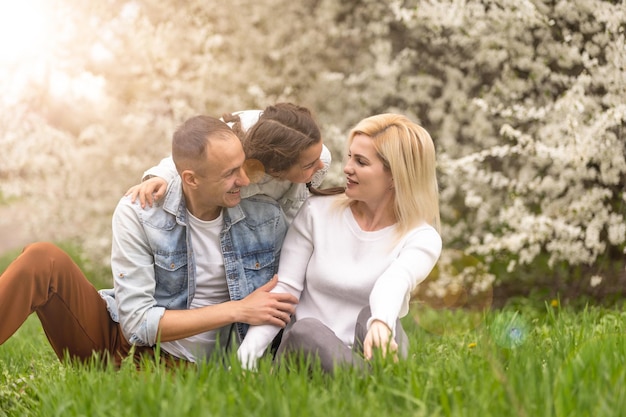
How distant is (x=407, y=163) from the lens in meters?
3.21

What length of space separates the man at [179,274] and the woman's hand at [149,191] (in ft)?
0.11

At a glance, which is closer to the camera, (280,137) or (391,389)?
(391,389)

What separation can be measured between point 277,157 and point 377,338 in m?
A: 0.95

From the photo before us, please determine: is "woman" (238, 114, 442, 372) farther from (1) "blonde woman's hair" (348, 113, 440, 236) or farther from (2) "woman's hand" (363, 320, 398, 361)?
(2) "woman's hand" (363, 320, 398, 361)

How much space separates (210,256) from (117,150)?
18.6ft

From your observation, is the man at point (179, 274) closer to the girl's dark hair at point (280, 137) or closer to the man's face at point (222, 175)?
the man's face at point (222, 175)

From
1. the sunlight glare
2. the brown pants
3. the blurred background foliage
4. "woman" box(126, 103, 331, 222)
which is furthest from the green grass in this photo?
the sunlight glare

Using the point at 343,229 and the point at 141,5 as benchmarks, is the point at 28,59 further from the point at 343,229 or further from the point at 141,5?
the point at 343,229

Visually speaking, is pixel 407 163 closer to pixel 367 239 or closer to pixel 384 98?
pixel 367 239

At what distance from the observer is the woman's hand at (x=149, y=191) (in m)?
3.29

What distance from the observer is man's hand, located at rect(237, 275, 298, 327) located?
3.20 metres

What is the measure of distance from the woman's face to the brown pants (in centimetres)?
115

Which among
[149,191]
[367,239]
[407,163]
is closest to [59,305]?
[149,191]

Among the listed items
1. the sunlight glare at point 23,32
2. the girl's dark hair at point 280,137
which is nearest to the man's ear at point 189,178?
the girl's dark hair at point 280,137
